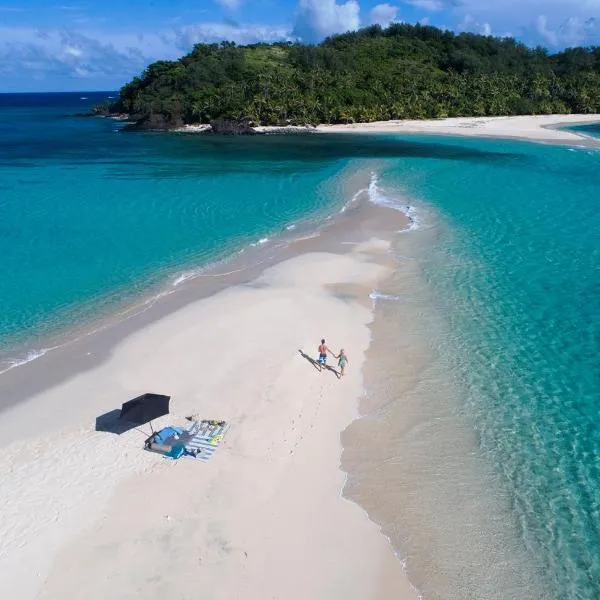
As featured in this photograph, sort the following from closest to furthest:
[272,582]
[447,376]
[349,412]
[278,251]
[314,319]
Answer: [272,582], [349,412], [447,376], [314,319], [278,251]

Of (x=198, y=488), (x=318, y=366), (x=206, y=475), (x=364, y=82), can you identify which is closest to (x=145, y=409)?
(x=206, y=475)

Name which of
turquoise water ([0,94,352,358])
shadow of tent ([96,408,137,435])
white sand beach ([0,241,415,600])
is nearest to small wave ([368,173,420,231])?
turquoise water ([0,94,352,358])

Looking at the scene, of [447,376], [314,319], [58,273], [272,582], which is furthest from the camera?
[58,273]

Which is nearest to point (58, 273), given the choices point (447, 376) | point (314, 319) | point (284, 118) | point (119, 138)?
point (314, 319)

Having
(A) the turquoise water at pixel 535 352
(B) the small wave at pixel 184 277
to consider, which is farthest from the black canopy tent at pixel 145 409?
(B) the small wave at pixel 184 277

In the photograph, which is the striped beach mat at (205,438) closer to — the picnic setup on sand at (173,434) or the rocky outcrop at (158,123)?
the picnic setup on sand at (173,434)

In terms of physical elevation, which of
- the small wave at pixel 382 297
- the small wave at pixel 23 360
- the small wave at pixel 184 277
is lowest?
the small wave at pixel 23 360

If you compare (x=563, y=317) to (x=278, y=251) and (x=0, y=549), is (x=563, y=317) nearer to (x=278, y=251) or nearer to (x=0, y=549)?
(x=278, y=251)

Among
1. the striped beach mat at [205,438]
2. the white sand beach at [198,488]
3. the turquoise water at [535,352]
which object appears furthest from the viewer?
the striped beach mat at [205,438]
